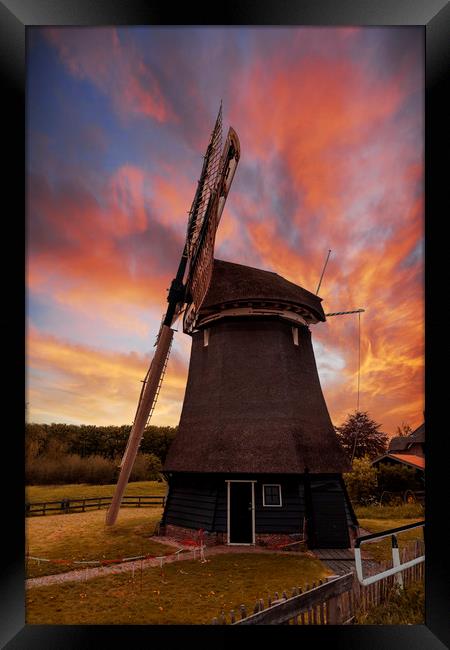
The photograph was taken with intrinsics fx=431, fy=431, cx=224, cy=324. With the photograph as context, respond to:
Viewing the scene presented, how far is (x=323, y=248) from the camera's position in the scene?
7.35 m

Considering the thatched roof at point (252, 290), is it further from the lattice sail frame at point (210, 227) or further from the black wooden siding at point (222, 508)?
the black wooden siding at point (222, 508)

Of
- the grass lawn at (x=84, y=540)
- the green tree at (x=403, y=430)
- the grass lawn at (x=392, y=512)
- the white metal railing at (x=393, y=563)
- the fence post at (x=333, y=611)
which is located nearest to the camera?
the fence post at (x=333, y=611)

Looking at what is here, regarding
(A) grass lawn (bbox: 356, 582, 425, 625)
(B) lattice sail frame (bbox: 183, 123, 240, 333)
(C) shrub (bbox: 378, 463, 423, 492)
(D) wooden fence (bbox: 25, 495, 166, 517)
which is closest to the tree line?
(D) wooden fence (bbox: 25, 495, 166, 517)

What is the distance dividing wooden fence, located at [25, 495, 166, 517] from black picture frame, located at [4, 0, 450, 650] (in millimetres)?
5177

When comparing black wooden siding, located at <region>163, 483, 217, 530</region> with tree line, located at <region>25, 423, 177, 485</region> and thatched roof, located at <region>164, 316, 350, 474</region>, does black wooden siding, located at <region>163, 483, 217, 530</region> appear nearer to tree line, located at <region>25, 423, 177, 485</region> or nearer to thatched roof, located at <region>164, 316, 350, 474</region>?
thatched roof, located at <region>164, 316, 350, 474</region>

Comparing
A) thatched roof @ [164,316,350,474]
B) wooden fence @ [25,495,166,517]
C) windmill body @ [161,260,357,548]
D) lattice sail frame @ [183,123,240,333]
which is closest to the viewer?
lattice sail frame @ [183,123,240,333]

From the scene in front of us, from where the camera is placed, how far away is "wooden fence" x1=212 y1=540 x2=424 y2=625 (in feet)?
13.1

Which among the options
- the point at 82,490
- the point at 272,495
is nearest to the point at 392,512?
the point at 272,495

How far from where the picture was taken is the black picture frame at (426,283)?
4.89m

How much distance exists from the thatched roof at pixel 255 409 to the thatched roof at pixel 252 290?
0.66 feet

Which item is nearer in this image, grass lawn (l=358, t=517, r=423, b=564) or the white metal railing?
the white metal railing

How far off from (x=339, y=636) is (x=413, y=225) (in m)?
5.20

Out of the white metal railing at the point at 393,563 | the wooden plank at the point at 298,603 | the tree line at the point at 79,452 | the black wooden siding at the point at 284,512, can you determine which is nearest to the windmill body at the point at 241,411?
the black wooden siding at the point at 284,512

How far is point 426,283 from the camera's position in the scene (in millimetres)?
5238
